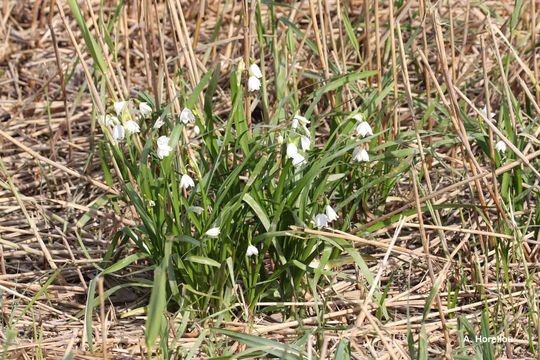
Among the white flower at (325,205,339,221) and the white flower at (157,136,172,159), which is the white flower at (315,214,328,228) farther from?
the white flower at (157,136,172,159)

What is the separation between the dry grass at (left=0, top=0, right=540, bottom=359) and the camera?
2.72 metres

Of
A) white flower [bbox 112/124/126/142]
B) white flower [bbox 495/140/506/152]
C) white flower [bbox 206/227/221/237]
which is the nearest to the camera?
white flower [bbox 206/227/221/237]

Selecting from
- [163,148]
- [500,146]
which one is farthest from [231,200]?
[500,146]

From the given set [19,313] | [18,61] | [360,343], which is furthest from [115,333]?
[18,61]

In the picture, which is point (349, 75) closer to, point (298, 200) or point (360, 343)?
point (298, 200)

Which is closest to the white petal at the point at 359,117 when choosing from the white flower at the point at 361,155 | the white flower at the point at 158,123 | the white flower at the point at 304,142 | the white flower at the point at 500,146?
the white flower at the point at 361,155

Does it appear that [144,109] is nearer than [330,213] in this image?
No

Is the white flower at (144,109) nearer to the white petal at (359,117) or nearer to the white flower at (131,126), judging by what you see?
the white flower at (131,126)

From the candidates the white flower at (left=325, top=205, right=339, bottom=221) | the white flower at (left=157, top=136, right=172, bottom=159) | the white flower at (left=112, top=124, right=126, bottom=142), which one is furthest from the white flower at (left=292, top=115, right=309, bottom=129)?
the white flower at (left=112, top=124, right=126, bottom=142)

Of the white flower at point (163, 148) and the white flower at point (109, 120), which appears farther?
the white flower at point (109, 120)

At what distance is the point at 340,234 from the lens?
2.75m

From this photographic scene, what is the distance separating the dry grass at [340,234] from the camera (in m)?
2.72

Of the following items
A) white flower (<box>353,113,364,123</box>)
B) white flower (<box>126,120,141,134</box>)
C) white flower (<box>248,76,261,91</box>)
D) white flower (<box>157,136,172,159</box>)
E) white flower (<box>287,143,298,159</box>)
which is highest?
white flower (<box>248,76,261,91</box>)

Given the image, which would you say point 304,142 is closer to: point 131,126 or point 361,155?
point 361,155
